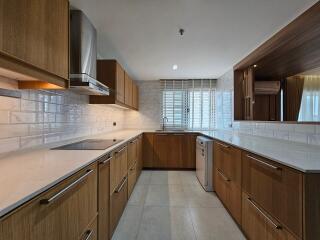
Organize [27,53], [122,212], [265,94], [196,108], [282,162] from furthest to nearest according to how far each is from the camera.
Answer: [196,108]
[265,94]
[122,212]
[282,162]
[27,53]

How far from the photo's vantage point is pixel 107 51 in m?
3.04

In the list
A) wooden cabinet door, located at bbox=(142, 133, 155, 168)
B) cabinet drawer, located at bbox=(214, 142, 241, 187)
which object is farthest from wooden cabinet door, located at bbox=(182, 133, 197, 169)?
cabinet drawer, located at bbox=(214, 142, 241, 187)

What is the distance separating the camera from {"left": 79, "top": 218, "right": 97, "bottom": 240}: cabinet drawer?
124cm

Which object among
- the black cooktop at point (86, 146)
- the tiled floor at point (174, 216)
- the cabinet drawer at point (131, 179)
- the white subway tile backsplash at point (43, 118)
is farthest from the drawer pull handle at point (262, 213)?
the white subway tile backsplash at point (43, 118)

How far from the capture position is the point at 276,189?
133 cm

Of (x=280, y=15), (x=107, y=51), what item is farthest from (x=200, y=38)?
(x=107, y=51)

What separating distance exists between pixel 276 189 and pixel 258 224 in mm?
454

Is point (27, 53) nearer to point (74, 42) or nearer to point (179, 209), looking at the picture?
point (74, 42)

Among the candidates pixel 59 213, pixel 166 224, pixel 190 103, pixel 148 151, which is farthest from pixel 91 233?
pixel 190 103

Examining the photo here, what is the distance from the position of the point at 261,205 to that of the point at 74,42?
88.6 inches

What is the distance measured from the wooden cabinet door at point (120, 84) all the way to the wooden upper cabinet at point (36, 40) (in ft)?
4.87

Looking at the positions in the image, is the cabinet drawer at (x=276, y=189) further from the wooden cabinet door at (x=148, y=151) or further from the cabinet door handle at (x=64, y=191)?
the wooden cabinet door at (x=148, y=151)

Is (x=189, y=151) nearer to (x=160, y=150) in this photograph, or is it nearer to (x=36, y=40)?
(x=160, y=150)

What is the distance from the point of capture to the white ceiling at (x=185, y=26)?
71.1 inches
